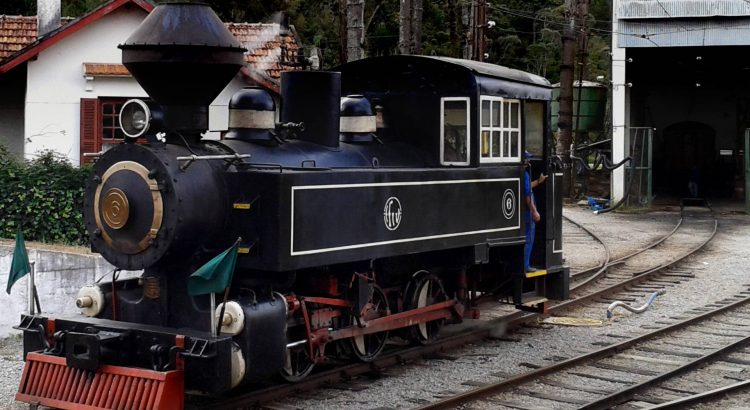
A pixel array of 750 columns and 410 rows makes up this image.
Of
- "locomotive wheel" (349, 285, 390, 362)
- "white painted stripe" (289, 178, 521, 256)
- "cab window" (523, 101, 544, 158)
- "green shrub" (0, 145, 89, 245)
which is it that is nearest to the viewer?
"white painted stripe" (289, 178, 521, 256)

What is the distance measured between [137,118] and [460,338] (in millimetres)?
4689

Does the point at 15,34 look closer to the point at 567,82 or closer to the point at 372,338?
the point at 372,338

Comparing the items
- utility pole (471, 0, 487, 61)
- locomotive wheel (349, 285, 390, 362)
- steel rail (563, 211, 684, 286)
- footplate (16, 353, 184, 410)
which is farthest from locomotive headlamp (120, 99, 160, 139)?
utility pole (471, 0, 487, 61)

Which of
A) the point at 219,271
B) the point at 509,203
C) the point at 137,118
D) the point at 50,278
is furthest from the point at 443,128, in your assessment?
the point at 50,278

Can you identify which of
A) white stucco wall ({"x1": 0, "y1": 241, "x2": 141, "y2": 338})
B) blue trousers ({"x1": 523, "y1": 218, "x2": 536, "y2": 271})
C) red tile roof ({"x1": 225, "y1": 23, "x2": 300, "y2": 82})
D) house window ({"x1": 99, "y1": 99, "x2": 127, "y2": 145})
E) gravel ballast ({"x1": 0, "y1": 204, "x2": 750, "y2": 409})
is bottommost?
gravel ballast ({"x1": 0, "y1": 204, "x2": 750, "y2": 409})

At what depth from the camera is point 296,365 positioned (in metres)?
8.71

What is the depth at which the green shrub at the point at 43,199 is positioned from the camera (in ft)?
38.1

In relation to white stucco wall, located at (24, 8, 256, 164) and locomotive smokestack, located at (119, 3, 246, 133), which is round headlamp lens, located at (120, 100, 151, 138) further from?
white stucco wall, located at (24, 8, 256, 164)

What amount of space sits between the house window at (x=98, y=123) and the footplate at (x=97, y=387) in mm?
8824

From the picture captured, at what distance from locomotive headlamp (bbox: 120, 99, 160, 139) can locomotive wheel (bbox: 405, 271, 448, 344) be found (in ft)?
11.2

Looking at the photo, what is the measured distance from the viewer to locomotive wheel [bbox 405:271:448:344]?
33.1ft

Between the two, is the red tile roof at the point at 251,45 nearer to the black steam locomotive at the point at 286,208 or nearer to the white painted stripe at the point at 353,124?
Answer: the black steam locomotive at the point at 286,208

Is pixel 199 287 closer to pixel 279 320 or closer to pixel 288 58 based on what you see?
pixel 279 320

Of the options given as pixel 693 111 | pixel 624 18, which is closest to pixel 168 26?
pixel 624 18
